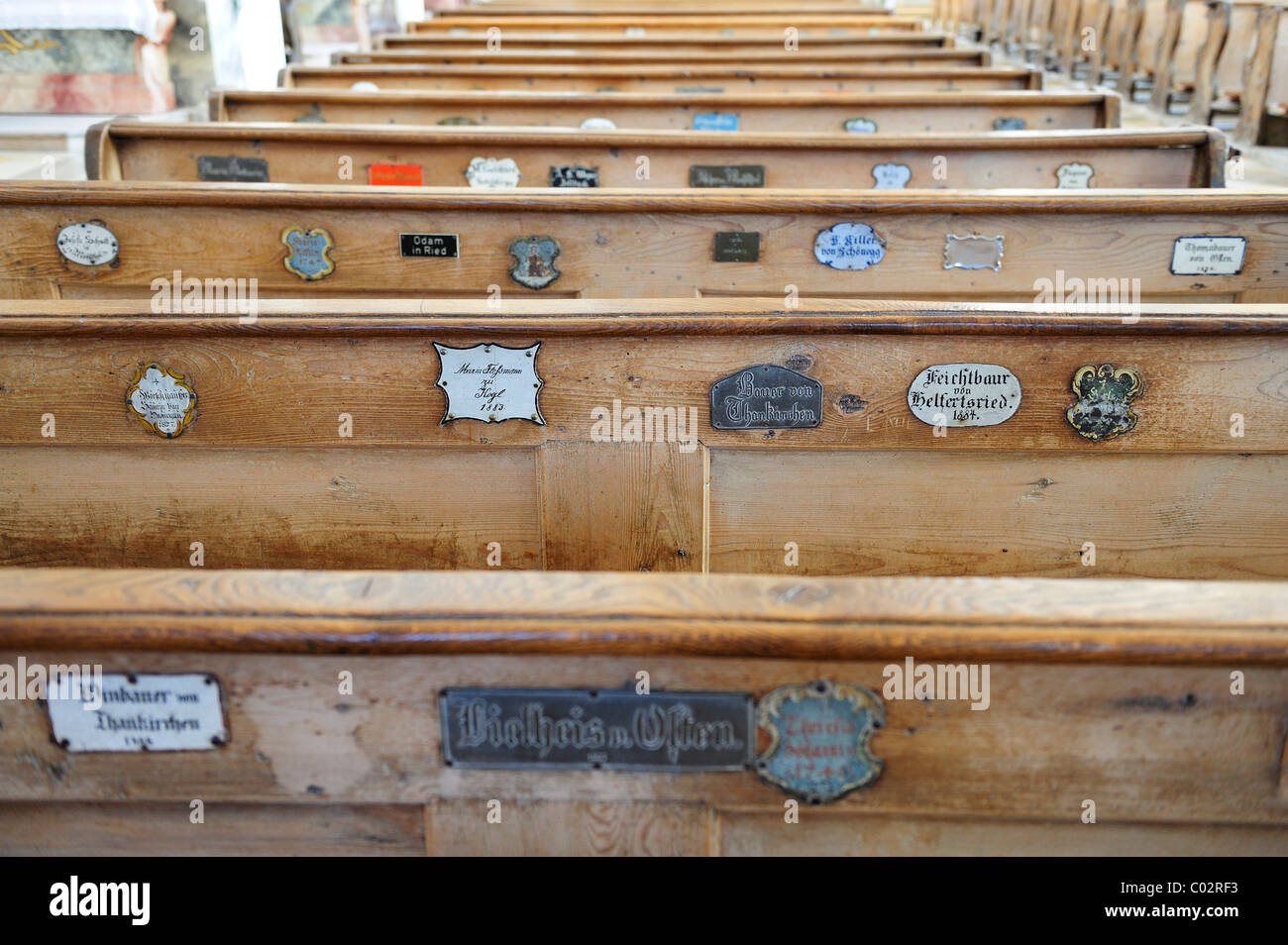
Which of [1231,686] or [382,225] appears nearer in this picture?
[1231,686]

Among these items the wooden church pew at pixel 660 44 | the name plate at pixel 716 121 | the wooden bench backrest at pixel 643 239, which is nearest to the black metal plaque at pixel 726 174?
the wooden bench backrest at pixel 643 239

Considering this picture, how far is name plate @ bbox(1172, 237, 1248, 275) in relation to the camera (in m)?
2.22

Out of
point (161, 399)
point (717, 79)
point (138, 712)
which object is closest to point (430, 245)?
point (161, 399)

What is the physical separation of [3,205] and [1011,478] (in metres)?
2.22

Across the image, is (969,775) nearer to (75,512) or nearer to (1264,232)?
(75,512)

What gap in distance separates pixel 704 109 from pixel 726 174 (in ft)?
3.37

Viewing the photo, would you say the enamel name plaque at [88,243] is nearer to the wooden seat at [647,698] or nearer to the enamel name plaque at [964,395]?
the wooden seat at [647,698]

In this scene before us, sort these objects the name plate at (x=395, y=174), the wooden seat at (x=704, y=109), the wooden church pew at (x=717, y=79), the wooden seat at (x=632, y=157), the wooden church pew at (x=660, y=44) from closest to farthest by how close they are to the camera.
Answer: the wooden seat at (x=632, y=157), the name plate at (x=395, y=174), the wooden seat at (x=704, y=109), the wooden church pew at (x=717, y=79), the wooden church pew at (x=660, y=44)

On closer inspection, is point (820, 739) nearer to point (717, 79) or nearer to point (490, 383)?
point (490, 383)

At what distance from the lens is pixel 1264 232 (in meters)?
2.21

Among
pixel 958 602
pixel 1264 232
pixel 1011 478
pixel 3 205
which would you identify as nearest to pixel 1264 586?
pixel 958 602

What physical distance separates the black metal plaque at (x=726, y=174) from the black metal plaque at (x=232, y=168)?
4.53ft

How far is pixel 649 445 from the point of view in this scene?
1442 mm

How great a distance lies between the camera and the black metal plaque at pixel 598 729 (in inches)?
32.4
